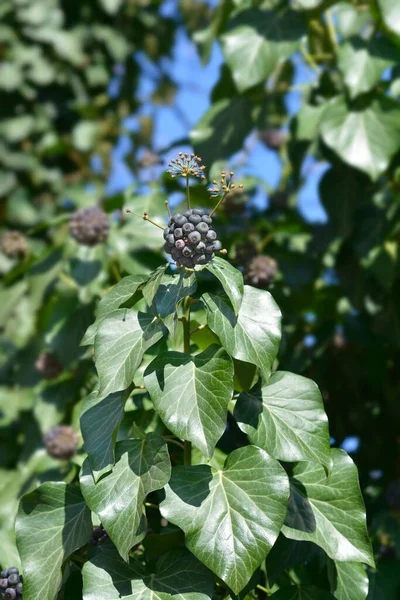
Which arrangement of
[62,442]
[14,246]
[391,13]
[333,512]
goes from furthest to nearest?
1. [14,246]
2. [391,13]
3. [62,442]
4. [333,512]

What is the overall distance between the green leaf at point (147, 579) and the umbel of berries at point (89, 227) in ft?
2.74

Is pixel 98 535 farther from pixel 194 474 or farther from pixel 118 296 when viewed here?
pixel 118 296

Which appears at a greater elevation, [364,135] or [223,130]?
[223,130]

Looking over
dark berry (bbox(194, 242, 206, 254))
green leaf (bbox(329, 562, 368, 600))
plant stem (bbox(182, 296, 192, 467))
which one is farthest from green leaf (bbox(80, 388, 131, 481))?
green leaf (bbox(329, 562, 368, 600))

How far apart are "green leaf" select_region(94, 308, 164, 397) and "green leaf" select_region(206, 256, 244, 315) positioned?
0.32ft

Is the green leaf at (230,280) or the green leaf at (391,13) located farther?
the green leaf at (391,13)

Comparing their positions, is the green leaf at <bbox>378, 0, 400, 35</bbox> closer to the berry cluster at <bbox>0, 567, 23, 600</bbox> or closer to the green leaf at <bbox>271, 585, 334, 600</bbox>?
the green leaf at <bbox>271, 585, 334, 600</bbox>

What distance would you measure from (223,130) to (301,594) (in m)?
1.24

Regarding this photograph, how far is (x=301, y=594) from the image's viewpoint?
1025mm

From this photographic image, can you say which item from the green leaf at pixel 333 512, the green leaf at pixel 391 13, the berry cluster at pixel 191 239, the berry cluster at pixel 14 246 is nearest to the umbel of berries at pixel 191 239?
the berry cluster at pixel 191 239

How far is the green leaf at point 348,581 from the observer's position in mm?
1030

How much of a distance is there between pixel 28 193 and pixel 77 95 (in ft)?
1.77

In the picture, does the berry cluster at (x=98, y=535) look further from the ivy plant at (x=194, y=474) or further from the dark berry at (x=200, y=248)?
the dark berry at (x=200, y=248)

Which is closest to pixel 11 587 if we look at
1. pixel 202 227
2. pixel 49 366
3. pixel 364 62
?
pixel 202 227
